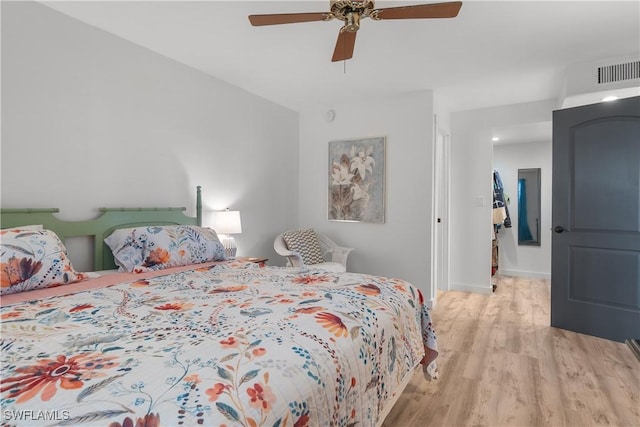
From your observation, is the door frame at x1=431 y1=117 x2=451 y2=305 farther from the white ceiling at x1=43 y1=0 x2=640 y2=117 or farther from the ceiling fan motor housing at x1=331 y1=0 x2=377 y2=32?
the ceiling fan motor housing at x1=331 y1=0 x2=377 y2=32

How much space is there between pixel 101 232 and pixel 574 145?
13.2 feet

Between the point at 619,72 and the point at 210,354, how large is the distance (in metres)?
3.84

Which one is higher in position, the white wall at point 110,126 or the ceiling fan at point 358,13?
the ceiling fan at point 358,13

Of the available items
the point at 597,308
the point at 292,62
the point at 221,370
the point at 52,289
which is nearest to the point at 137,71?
the point at 292,62

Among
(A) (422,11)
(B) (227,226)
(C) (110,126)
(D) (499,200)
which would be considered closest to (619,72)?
(A) (422,11)

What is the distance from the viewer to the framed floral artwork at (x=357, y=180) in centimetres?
413

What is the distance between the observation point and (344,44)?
2.20m

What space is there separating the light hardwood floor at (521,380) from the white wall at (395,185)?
84cm

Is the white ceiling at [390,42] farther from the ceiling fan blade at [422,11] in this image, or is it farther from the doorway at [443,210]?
the doorway at [443,210]

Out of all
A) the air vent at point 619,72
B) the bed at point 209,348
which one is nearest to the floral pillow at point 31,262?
the bed at point 209,348

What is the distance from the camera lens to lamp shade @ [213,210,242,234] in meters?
3.25

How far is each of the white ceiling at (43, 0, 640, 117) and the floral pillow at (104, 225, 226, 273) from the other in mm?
1483

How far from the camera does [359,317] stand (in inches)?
55.7

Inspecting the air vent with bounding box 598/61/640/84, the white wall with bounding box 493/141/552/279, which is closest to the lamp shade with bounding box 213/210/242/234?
the air vent with bounding box 598/61/640/84
